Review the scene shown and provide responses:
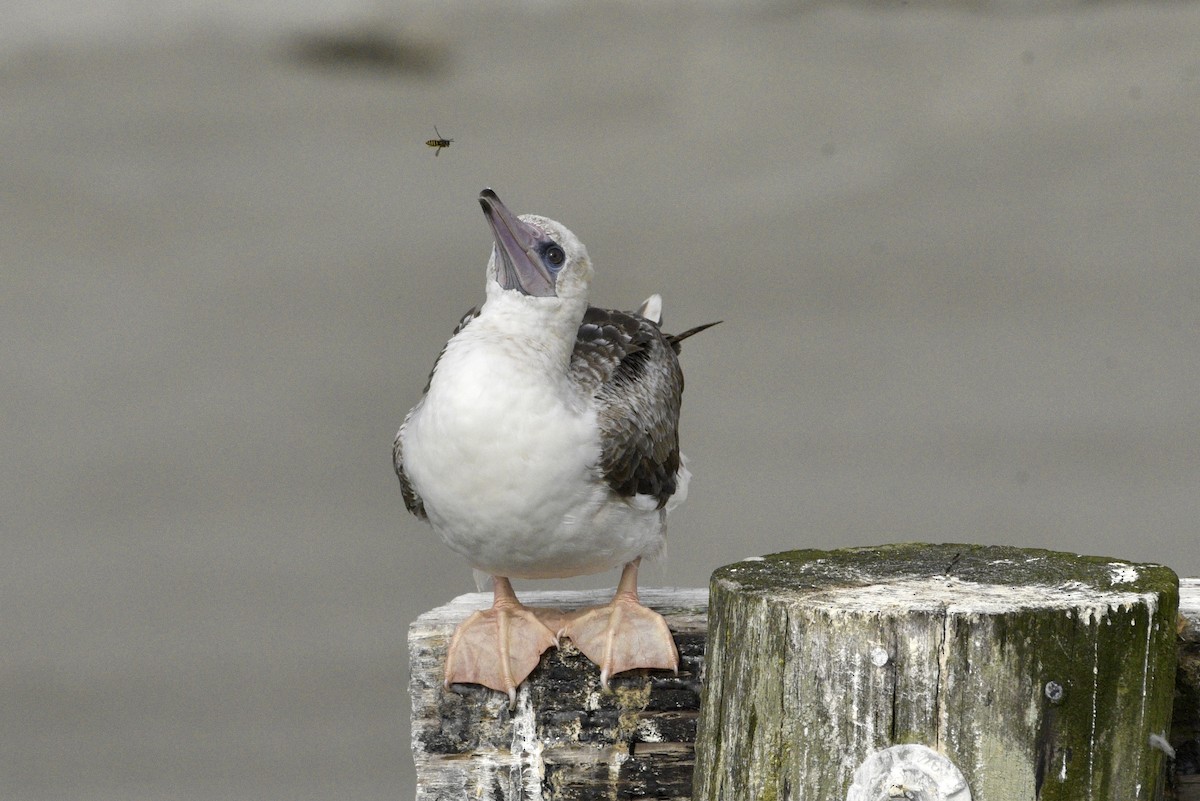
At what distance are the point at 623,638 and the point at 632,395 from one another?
0.60m

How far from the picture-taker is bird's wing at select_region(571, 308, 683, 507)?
3381 millimetres

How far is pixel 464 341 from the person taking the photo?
11.0 feet

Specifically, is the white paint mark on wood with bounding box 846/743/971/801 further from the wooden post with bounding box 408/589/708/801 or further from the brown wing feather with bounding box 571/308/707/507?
the brown wing feather with bounding box 571/308/707/507

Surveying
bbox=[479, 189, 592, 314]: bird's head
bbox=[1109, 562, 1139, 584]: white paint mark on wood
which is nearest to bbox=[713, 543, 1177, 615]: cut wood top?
bbox=[1109, 562, 1139, 584]: white paint mark on wood

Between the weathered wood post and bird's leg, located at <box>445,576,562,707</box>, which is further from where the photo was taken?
bird's leg, located at <box>445,576,562,707</box>

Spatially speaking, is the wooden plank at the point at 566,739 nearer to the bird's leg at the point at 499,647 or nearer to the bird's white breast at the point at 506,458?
the bird's leg at the point at 499,647

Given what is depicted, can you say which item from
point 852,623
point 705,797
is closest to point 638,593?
point 705,797

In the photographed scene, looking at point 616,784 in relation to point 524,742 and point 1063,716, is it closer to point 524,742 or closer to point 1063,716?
point 524,742

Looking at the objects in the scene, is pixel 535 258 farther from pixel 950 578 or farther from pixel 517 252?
pixel 950 578

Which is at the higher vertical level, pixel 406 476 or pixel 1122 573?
pixel 406 476

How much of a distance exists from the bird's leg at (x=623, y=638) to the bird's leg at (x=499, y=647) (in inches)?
3.0

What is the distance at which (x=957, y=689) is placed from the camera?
2.44 metres

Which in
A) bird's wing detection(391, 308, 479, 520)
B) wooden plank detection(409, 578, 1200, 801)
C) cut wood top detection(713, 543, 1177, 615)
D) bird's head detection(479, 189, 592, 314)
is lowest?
wooden plank detection(409, 578, 1200, 801)

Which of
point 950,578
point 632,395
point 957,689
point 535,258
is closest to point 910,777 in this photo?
point 957,689
